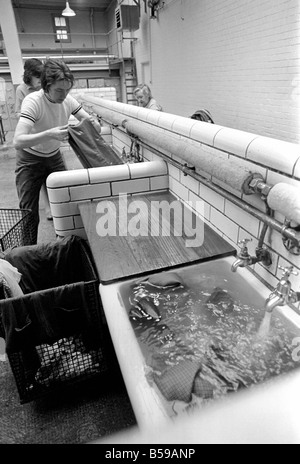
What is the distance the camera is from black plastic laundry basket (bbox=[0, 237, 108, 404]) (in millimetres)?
1476

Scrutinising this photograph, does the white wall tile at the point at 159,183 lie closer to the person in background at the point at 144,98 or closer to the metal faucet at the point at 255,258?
the metal faucet at the point at 255,258

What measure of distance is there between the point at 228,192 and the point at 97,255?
68cm

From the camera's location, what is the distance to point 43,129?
2.44m

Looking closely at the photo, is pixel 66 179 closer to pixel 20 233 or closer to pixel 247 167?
pixel 20 233

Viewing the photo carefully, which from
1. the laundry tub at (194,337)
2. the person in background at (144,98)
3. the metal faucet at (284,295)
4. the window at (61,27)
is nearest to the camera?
the laundry tub at (194,337)

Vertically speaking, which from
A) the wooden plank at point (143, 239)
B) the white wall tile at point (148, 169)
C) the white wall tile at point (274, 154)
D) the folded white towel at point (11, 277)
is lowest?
the folded white towel at point (11, 277)

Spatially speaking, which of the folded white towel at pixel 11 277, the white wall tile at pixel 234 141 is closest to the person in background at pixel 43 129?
the folded white towel at pixel 11 277

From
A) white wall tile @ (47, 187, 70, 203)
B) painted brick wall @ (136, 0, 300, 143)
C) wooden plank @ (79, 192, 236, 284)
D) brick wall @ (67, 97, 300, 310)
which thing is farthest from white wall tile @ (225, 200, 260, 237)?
painted brick wall @ (136, 0, 300, 143)

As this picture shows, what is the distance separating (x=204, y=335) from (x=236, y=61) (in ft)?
15.8

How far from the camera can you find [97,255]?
1.50 meters

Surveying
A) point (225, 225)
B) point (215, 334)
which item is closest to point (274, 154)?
point (225, 225)

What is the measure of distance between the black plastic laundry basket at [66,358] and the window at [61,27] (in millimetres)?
14100

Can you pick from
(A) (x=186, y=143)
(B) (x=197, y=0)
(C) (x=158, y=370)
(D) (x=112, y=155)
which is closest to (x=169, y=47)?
(B) (x=197, y=0)

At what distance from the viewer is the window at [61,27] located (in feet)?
41.5
